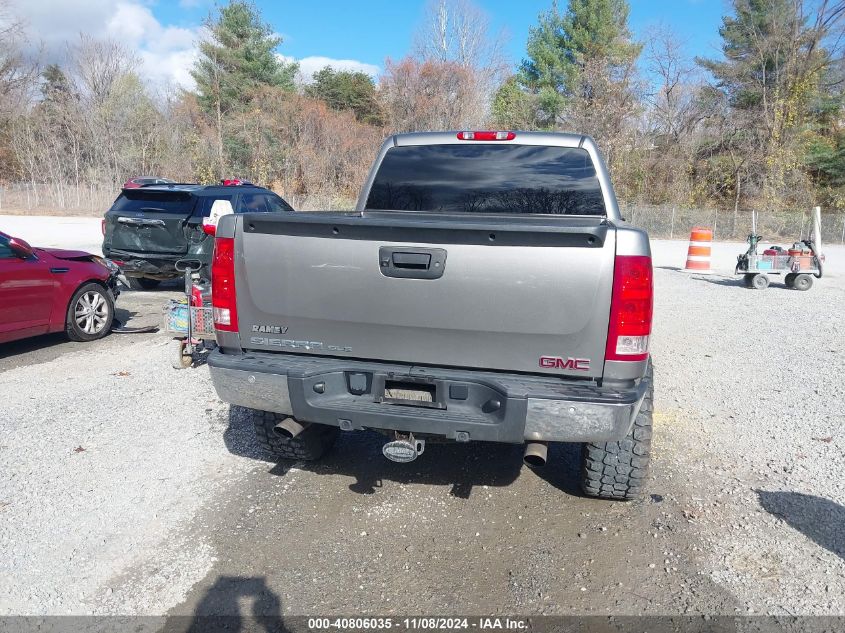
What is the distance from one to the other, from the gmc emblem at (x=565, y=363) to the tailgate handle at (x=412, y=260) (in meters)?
0.72

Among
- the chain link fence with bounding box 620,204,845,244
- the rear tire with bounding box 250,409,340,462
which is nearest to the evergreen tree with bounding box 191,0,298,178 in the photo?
the chain link fence with bounding box 620,204,845,244

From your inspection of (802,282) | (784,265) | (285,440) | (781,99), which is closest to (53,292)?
(285,440)

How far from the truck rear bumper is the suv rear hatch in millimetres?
6864

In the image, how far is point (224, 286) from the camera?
3.32 m

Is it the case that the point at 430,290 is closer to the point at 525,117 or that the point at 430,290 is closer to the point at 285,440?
the point at 285,440

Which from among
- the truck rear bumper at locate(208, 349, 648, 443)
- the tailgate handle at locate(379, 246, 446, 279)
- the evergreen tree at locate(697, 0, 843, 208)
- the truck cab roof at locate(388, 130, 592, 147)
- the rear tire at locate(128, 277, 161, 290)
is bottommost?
the rear tire at locate(128, 277, 161, 290)

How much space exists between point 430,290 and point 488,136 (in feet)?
5.77

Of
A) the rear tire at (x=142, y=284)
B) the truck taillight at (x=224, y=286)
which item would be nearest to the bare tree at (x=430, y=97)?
the rear tire at (x=142, y=284)

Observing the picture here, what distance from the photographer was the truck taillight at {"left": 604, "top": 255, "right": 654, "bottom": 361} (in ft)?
9.14

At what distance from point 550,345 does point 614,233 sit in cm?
59

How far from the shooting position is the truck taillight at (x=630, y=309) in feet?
9.14

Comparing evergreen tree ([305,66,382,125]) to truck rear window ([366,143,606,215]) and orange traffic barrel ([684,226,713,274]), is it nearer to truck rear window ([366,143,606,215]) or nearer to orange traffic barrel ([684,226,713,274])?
orange traffic barrel ([684,226,713,274])

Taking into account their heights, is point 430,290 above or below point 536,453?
above

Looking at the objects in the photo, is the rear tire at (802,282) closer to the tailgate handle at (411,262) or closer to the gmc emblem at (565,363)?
the gmc emblem at (565,363)
